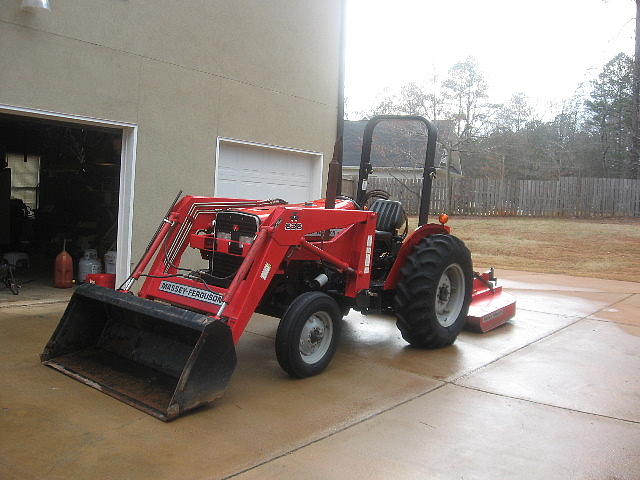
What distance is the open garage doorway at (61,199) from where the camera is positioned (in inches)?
317

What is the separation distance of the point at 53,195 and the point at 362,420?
1097 centimetres

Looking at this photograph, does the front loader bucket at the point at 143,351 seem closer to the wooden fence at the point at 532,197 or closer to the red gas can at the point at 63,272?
the red gas can at the point at 63,272

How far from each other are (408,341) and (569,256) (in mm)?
11254

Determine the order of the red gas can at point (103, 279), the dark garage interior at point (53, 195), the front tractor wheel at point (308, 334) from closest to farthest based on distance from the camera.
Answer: the front tractor wheel at point (308, 334) → the red gas can at point (103, 279) → the dark garage interior at point (53, 195)

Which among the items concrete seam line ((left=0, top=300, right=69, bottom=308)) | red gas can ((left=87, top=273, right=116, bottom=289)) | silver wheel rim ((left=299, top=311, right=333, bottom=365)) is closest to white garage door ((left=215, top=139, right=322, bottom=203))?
red gas can ((left=87, top=273, right=116, bottom=289))

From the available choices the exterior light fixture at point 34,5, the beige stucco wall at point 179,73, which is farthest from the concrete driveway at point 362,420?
the exterior light fixture at point 34,5

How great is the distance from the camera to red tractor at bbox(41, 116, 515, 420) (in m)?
4.36

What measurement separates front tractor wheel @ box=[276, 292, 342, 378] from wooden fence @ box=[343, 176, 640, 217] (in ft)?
53.8

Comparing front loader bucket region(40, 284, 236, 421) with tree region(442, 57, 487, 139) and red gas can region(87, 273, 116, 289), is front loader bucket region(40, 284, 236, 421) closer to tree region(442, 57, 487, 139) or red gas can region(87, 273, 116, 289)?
red gas can region(87, 273, 116, 289)

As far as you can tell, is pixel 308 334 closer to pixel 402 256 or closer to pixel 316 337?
pixel 316 337

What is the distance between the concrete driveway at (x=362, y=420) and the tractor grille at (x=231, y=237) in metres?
0.87

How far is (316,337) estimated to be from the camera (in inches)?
201

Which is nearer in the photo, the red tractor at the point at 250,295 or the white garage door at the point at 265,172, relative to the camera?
the red tractor at the point at 250,295

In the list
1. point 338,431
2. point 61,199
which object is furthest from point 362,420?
point 61,199
